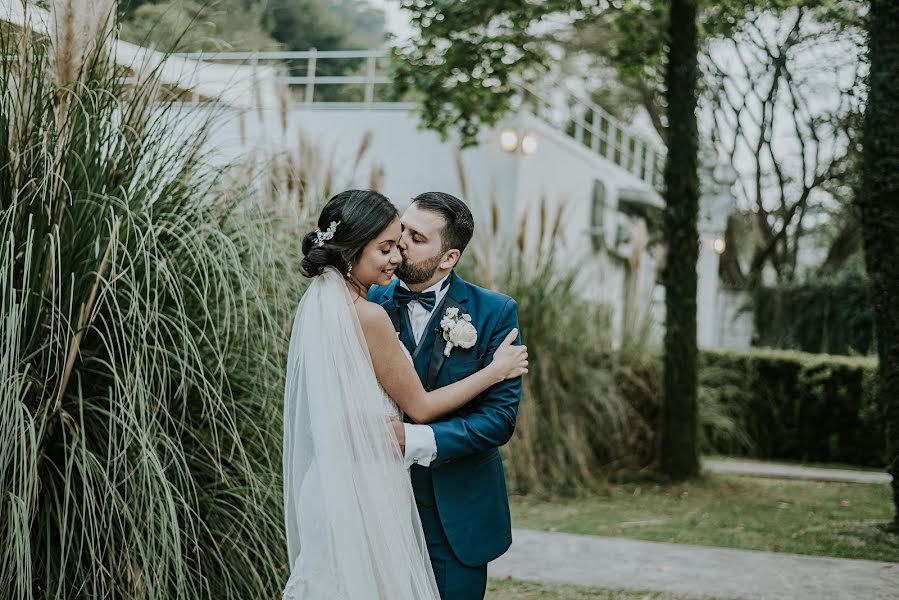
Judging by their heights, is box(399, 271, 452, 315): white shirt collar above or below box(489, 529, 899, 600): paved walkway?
above

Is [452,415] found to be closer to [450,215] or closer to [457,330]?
[457,330]

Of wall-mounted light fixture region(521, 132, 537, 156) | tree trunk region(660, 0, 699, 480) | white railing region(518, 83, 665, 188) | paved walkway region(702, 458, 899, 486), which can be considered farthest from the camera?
white railing region(518, 83, 665, 188)

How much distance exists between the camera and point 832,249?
2427 cm

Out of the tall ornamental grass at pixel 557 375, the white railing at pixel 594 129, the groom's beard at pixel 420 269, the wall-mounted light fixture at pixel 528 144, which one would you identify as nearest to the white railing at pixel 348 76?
the white railing at pixel 594 129

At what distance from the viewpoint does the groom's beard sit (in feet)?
9.87

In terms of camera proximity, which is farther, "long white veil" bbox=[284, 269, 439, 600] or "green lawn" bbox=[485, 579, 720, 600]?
"green lawn" bbox=[485, 579, 720, 600]

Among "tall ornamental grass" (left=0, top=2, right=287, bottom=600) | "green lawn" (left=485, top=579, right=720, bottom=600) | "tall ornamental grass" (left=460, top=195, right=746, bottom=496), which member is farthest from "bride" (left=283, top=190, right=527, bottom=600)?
"tall ornamental grass" (left=460, top=195, right=746, bottom=496)

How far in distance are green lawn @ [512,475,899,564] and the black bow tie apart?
4.08m

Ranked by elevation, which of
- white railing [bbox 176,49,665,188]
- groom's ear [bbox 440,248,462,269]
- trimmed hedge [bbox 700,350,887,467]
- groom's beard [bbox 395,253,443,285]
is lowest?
trimmed hedge [bbox 700,350,887,467]

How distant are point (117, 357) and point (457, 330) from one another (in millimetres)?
1411

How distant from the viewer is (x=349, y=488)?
9.02 ft

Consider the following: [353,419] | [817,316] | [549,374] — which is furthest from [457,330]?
[817,316]

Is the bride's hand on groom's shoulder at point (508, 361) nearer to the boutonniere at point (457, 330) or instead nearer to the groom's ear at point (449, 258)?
the boutonniere at point (457, 330)

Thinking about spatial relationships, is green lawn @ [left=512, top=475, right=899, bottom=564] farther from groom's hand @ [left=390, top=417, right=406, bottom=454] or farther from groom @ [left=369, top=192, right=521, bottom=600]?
groom's hand @ [left=390, top=417, right=406, bottom=454]
